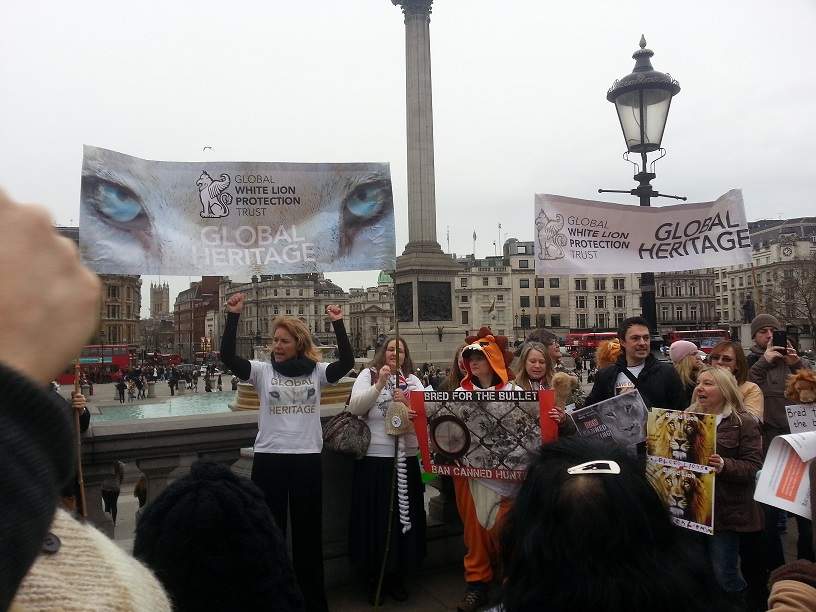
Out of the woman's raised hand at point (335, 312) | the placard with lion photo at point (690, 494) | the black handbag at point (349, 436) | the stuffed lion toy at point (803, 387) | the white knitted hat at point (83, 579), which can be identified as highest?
the woman's raised hand at point (335, 312)

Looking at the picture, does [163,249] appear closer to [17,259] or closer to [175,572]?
[175,572]

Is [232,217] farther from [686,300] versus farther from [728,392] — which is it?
[686,300]

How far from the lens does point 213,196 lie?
217 inches

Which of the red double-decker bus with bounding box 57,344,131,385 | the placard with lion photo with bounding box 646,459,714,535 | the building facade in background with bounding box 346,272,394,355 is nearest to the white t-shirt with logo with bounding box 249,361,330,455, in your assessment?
the placard with lion photo with bounding box 646,459,714,535

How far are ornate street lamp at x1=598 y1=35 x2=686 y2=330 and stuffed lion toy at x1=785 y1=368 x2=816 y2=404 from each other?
4.48ft

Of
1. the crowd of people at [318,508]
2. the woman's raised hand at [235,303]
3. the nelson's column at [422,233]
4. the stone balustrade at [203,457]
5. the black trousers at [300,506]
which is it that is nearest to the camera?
the crowd of people at [318,508]

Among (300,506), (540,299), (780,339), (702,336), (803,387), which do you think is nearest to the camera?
(300,506)

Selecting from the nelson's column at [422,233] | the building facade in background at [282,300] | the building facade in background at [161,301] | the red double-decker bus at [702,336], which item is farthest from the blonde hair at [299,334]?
the building facade in background at [161,301]

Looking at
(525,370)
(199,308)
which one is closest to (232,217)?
(525,370)

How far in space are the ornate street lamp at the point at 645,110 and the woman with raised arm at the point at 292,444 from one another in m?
3.79

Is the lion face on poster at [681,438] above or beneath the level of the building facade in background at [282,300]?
beneath

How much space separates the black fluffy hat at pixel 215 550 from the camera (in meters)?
1.82

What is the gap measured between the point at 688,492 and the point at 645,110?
14.1 feet

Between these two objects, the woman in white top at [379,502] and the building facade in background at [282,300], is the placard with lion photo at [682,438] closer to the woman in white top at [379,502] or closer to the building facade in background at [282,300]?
the woman in white top at [379,502]
